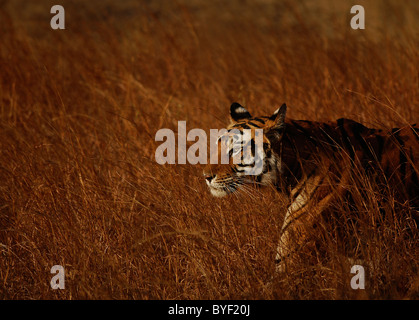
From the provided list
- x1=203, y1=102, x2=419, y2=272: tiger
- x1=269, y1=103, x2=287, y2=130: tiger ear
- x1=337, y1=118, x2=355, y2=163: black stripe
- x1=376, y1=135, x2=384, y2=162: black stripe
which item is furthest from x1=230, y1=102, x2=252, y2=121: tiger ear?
x1=376, y1=135, x2=384, y2=162: black stripe

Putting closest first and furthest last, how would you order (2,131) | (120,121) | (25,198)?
1. (25,198)
2. (2,131)
3. (120,121)

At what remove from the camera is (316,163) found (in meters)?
2.98

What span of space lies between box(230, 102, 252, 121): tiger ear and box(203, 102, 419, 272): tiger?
178mm

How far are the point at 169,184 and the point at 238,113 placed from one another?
570 millimetres

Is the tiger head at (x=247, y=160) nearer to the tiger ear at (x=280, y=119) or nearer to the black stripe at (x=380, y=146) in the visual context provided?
the tiger ear at (x=280, y=119)

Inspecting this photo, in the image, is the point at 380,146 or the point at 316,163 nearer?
the point at 316,163

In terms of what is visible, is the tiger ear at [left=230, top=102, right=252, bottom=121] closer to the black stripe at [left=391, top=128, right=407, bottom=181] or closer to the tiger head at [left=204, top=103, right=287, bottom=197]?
the tiger head at [left=204, top=103, right=287, bottom=197]

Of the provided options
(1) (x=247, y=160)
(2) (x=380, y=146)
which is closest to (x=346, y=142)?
(2) (x=380, y=146)

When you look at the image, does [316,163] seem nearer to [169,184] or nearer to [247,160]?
[247,160]

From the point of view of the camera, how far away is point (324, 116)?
4449 mm

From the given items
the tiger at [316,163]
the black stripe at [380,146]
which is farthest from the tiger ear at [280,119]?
the black stripe at [380,146]

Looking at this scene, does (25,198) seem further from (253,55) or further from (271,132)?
(253,55)
